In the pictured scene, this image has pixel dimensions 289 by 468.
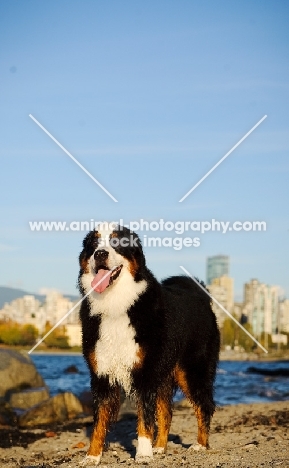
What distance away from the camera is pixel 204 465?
7820 mm

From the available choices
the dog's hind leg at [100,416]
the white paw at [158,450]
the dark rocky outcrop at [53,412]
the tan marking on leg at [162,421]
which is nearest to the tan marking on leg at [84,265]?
the dog's hind leg at [100,416]

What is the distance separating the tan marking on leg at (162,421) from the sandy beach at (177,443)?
175 millimetres

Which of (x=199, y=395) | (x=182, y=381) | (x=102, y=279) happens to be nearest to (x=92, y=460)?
(x=182, y=381)

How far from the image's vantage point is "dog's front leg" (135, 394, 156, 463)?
317 inches

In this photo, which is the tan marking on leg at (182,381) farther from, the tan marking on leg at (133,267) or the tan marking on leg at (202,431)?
the tan marking on leg at (133,267)

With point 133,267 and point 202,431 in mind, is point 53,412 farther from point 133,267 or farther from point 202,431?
point 133,267

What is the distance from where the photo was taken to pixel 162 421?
9273 mm

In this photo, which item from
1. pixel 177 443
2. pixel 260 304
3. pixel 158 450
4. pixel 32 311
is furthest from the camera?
pixel 260 304

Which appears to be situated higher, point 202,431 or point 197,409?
point 197,409

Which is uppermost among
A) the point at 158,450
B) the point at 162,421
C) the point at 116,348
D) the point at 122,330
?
the point at 122,330

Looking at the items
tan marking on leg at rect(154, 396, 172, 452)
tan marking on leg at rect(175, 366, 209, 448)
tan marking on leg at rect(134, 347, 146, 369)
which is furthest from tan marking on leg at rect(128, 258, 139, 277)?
tan marking on leg at rect(154, 396, 172, 452)

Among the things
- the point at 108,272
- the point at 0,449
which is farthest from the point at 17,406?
the point at 108,272

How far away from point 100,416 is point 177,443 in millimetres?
2801

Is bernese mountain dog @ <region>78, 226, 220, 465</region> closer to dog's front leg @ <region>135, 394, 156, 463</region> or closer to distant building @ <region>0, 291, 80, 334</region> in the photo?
dog's front leg @ <region>135, 394, 156, 463</region>
